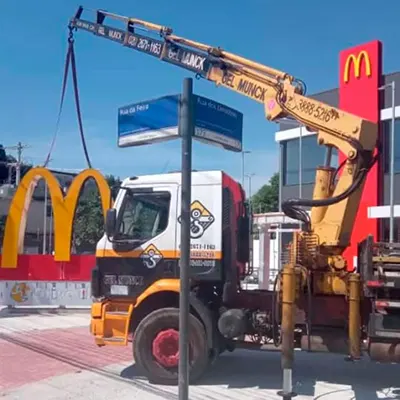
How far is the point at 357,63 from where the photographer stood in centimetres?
2744

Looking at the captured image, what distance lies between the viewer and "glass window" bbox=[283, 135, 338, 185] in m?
32.7

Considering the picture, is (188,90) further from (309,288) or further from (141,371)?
(141,371)

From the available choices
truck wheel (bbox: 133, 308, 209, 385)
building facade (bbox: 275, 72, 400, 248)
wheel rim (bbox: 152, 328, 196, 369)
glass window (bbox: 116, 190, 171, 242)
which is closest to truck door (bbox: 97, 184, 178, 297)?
glass window (bbox: 116, 190, 171, 242)

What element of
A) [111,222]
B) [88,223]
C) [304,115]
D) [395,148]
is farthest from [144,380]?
[88,223]

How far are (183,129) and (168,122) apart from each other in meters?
0.14

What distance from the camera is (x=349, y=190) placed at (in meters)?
9.81

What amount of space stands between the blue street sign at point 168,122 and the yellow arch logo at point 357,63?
2352 cm

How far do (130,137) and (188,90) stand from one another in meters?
0.54

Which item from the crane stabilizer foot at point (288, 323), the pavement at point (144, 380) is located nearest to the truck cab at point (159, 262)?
the pavement at point (144, 380)

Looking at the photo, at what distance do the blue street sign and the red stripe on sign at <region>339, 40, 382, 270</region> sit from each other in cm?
2236

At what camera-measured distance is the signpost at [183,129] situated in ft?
15.3

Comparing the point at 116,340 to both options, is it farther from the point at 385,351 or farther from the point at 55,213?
the point at 55,213

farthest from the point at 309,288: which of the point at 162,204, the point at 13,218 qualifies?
the point at 13,218

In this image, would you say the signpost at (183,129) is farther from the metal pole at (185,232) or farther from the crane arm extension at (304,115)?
the crane arm extension at (304,115)
